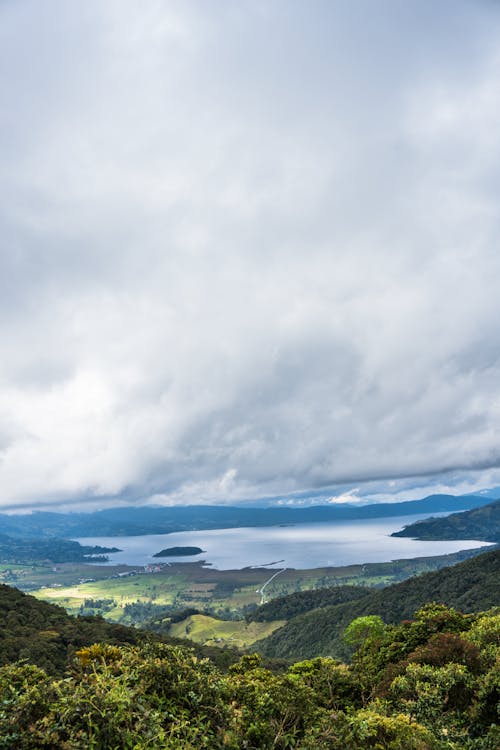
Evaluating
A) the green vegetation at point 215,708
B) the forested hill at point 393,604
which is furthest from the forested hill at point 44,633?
the forested hill at point 393,604

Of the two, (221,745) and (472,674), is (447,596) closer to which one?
(472,674)

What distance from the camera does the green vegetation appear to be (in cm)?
1048

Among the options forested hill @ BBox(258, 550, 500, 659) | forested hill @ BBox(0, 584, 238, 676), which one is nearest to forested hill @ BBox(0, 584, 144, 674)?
forested hill @ BBox(0, 584, 238, 676)

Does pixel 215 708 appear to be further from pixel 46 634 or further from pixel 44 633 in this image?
pixel 44 633

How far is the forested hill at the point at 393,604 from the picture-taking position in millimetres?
150375

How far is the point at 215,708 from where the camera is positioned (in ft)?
44.4

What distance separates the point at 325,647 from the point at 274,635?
40333 mm

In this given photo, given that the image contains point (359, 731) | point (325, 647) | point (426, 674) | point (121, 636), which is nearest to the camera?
point (359, 731)

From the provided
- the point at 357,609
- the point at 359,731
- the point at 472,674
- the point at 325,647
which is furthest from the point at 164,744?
the point at 357,609

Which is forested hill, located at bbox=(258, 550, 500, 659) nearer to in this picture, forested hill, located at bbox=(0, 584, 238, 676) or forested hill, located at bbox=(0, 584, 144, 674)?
forested hill, located at bbox=(0, 584, 238, 676)

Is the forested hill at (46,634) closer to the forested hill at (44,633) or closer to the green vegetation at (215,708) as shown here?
the forested hill at (44,633)

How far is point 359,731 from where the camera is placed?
14.6 meters

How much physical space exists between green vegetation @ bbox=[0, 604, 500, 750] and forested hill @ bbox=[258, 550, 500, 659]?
13735cm

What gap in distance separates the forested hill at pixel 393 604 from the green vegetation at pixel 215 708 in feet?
451
